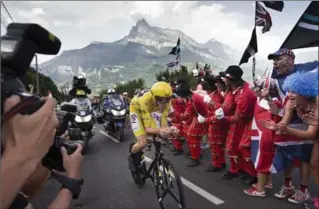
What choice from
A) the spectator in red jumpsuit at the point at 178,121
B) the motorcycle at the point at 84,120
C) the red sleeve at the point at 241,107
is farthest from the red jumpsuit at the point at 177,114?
the red sleeve at the point at 241,107

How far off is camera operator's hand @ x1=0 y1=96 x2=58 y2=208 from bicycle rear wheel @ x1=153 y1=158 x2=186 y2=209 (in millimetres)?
3114

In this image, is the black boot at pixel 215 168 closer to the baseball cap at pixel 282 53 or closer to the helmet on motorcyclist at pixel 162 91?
the helmet on motorcyclist at pixel 162 91

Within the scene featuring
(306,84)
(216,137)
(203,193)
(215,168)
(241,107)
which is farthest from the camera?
(215,168)

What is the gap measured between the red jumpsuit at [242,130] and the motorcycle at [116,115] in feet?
17.3

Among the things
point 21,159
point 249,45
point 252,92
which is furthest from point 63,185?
point 249,45

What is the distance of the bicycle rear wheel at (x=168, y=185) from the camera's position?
4023 mm

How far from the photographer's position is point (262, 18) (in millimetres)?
9578

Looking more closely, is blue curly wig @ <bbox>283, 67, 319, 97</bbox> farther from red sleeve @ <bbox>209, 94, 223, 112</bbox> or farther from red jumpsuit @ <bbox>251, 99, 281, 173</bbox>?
red sleeve @ <bbox>209, 94, 223, 112</bbox>

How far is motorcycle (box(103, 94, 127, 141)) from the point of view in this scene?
10172mm

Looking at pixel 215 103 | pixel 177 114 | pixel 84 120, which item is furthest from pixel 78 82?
pixel 215 103

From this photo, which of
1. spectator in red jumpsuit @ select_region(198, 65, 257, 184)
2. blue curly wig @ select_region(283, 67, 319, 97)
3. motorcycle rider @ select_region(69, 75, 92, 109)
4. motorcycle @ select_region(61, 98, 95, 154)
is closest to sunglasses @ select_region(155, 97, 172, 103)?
spectator in red jumpsuit @ select_region(198, 65, 257, 184)

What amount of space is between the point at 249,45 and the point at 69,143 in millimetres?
7964

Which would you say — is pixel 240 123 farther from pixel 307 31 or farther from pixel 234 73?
pixel 307 31

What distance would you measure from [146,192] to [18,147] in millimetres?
4399
